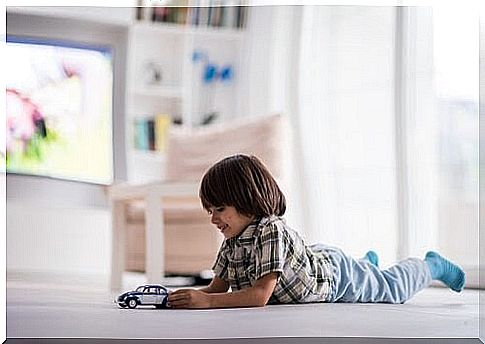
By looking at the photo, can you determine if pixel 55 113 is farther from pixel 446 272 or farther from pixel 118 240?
pixel 446 272

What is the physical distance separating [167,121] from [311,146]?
602 millimetres

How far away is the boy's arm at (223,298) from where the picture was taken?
120cm

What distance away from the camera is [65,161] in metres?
2.62

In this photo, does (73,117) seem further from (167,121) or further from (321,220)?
(321,220)

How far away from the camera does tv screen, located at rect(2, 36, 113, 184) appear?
261cm

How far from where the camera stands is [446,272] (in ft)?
4.84

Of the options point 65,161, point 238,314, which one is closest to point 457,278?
point 238,314

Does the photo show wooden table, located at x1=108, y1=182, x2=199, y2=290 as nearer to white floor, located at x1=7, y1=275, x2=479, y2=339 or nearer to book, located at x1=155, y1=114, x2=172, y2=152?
white floor, located at x1=7, y1=275, x2=479, y2=339

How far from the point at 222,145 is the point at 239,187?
3.53ft

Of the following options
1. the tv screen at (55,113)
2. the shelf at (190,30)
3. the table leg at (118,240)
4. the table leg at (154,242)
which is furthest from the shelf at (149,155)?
the table leg at (154,242)

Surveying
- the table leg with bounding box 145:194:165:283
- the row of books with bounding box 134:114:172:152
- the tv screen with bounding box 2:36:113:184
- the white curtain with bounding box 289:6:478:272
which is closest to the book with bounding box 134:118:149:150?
the row of books with bounding box 134:114:172:152

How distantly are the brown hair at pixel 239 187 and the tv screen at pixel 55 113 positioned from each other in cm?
144

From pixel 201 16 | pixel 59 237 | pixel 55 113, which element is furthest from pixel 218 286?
pixel 201 16

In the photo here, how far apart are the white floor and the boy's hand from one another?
34mm
